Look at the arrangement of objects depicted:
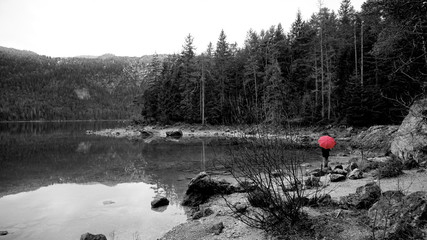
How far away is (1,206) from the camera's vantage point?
26.2 feet

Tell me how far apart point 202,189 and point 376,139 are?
1518 cm

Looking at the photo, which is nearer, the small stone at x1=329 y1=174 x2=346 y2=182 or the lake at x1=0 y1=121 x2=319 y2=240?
the lake at x1=0 y1=121 x2=319 y2=240

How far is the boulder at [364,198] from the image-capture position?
4895 millimetres

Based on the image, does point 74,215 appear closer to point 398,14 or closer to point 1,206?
point 1,206

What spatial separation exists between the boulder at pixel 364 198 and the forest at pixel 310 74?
2.05 m

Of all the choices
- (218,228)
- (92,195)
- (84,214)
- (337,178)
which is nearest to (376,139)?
(337,178)

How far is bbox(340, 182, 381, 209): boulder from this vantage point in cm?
489

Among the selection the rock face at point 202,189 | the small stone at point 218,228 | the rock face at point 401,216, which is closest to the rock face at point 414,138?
the rock face at point 401,216

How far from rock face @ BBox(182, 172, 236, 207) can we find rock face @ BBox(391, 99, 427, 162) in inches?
262

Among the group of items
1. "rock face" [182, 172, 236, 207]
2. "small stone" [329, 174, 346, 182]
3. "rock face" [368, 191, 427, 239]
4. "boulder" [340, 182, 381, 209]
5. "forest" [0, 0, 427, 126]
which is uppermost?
"forest" [0, 0, 427, 126]

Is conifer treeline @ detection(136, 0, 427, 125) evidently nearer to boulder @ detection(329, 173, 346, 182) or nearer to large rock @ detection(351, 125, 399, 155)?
large rock @ detection(351, 125, 399, 155)

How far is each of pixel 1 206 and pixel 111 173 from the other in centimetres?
520

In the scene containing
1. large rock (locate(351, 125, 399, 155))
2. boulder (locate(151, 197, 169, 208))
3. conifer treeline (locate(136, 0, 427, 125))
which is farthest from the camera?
conifer treeline (locate(136, 0, 427, 125))

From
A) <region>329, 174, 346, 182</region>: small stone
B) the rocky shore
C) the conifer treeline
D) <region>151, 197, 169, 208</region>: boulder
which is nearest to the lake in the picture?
<region>151, 197, 169, 208</region>: boulder
